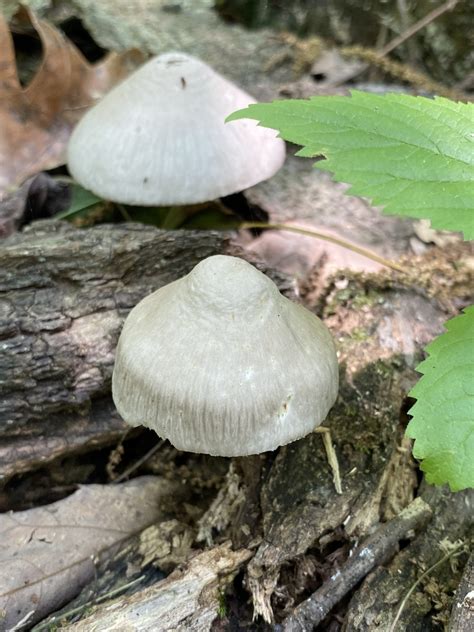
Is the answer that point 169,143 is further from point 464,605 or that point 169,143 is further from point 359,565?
point 464,605

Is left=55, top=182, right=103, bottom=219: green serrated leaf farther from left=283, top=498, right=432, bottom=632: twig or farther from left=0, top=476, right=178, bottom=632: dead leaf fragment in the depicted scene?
left=283, top=498, right=432, bottom=632: twig

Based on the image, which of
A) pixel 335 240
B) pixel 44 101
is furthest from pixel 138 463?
pixel 44 101

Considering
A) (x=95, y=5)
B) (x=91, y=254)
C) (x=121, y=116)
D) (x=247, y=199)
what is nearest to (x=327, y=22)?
(x=95, y=5)

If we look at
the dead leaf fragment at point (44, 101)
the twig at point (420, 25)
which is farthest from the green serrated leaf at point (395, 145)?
the twig at point (420, 25)

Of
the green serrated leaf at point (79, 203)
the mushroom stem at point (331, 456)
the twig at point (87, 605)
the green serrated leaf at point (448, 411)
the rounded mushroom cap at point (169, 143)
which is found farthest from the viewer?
the green serrated leaf at point (79, 203)

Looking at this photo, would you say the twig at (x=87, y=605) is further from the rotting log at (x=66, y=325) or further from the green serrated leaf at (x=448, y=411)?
the green serrated leaf at (x=448, y=411)

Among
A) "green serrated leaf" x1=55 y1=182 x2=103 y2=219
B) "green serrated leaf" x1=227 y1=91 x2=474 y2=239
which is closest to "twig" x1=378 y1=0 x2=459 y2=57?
"green serrated leaf" x1=55 y1=182 x2=103 y2=219
